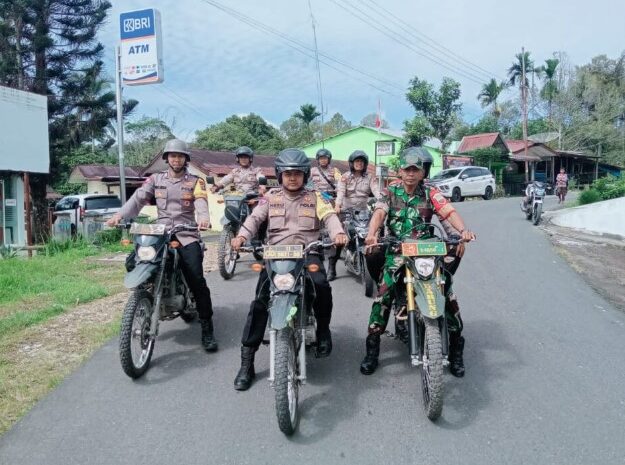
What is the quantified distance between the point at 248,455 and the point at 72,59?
24845 mm

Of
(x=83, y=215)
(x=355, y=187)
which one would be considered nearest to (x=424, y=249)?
(x=355, y=187)

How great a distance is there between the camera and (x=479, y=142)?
134 feet

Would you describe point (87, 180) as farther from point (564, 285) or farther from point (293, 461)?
point (293, 461)

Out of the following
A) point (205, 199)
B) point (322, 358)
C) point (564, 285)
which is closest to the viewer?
point (322, 358)

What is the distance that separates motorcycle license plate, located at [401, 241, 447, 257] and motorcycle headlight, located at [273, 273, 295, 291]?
2.85ft

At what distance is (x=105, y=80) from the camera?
24.9 meters

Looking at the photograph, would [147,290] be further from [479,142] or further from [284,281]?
[479,142]

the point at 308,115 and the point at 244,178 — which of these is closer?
the point at 244,178

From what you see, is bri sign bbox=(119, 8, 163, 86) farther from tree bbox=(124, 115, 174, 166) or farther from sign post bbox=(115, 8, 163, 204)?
tree bbox=(124, 115, 174, 166)

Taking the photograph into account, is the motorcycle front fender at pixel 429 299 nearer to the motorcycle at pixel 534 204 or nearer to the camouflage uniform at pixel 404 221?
the camouflage uniform at pixel 404 221

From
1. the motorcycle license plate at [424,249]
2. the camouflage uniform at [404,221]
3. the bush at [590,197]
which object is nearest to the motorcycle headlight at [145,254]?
the camouflage uniform at [404,221]

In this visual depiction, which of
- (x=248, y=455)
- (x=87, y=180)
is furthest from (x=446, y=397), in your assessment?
(x=87, y=180)

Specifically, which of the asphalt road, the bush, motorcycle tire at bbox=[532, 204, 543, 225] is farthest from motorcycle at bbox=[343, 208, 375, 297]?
the bush

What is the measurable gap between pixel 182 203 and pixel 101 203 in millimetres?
Result: 16350
